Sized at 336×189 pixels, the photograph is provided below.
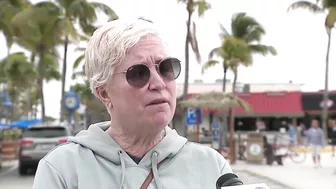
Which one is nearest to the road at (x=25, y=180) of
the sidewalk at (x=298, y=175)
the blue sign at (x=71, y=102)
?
the sidewalk at (x=298, y=175)

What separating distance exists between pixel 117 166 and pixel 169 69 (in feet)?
1.26

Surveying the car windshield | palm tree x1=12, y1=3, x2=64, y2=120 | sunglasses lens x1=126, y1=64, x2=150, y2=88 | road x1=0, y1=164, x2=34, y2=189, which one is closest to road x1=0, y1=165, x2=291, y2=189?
road x1=0, y1=164, x2=34, y2=189

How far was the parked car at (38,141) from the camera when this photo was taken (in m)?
14.9

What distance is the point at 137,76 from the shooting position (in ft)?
5.29

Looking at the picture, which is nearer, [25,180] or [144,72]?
[144,72]

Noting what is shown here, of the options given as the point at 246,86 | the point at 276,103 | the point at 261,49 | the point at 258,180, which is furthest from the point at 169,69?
the point at 246,86


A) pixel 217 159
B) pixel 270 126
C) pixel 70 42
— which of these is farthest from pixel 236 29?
pixel 217 159

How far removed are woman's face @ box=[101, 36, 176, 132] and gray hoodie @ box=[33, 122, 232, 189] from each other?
113 millimetres

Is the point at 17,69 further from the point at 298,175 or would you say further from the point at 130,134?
the point at 130,134

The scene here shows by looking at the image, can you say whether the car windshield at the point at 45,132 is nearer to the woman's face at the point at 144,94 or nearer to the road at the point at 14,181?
the road at the point at 14,181

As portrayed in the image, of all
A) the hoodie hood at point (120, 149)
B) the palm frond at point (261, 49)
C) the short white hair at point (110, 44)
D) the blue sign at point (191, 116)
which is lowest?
the blue sign at point (191, 116)

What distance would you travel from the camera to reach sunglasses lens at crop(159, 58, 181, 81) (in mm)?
1665

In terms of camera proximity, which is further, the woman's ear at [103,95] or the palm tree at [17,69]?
the palm tree at [17,69]

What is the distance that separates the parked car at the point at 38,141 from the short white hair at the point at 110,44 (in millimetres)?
13407
